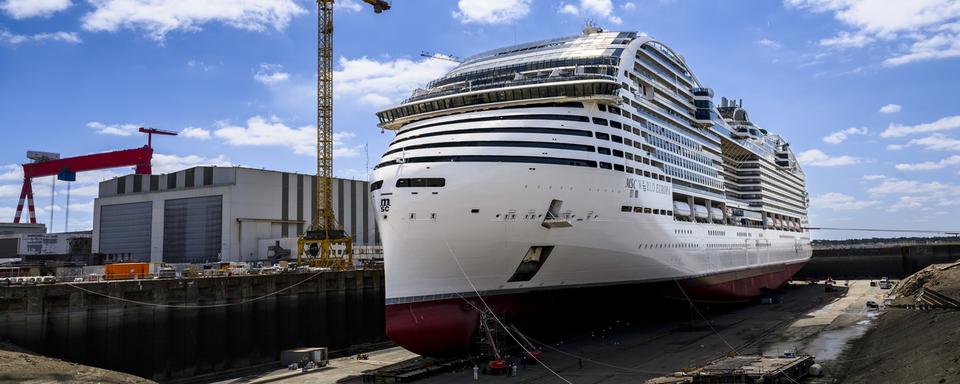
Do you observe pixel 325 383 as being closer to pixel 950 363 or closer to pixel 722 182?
pixel 950 363

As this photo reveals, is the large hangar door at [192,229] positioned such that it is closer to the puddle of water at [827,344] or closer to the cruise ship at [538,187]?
the cruise ship at [538,187]

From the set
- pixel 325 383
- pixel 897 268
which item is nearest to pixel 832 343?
pixel 325 383

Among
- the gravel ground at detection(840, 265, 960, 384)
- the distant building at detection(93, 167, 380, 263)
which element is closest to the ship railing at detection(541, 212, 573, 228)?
the gravel ground at detection(840, 265, 960, 384)

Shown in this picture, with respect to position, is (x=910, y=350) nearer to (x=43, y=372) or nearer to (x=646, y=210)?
(x=646, y=210)

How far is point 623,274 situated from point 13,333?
2581 centimetres

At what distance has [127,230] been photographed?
77.8m

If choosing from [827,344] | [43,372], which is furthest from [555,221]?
[43,372]

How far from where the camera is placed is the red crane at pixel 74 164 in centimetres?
9419

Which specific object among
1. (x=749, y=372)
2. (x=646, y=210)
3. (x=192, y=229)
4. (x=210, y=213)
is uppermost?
(x=210, y=213)

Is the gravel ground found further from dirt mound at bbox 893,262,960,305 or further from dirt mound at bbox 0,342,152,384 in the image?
dirt mound at bbox 0,342,152,384

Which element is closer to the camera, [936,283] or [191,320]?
[191,320]

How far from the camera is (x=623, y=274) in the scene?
32.9 m

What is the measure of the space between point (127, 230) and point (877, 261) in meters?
101

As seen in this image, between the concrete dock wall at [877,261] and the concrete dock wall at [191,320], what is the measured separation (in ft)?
268
